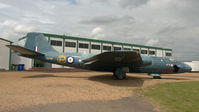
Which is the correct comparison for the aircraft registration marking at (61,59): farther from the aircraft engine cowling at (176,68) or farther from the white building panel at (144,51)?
the white building panel at (144,51)

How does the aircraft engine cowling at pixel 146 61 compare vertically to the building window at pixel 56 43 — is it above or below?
below

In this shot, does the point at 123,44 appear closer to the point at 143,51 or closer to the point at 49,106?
the point at 143,51

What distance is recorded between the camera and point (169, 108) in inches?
205

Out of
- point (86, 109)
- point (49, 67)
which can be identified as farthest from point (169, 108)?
point (49, 67)

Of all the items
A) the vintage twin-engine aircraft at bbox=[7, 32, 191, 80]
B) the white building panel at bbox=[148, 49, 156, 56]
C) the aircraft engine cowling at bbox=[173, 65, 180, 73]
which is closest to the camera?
the vintage twin-engine aircraft at bbox=[7, 32, 191, 80]

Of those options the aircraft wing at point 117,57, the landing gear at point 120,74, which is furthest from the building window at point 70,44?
the landing gear at point 120,74

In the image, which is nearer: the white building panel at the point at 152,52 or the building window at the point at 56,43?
the building window at the point at 56,43

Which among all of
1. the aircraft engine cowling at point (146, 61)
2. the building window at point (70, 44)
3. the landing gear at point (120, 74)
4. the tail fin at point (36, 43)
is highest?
the building window at point (70, 44)

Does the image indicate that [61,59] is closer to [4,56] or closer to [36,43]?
[36,43]

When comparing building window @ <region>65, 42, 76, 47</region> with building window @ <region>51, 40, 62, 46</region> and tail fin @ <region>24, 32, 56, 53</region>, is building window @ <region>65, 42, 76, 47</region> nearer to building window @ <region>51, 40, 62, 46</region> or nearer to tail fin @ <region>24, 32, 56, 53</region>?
building window @ <region>51, 40, 62, 46</region>

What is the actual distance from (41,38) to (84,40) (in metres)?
19.9

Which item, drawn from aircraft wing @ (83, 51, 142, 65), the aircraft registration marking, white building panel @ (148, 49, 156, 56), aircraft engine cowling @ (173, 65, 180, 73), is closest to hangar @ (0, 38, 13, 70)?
the aircraft registration marking

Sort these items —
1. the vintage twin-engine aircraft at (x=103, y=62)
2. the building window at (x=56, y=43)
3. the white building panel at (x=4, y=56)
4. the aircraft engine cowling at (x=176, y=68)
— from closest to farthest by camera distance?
the vintage twin-engine aircraft at (x=103, y=62) < the aircraft engine cowling at (x=176, y=68) < the white building panel at (x=4, y=56) < the building window at (x=56, y=43)


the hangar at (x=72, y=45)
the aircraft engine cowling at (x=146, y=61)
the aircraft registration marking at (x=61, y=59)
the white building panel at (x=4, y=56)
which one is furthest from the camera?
the hangar at (x=72, y=45)
